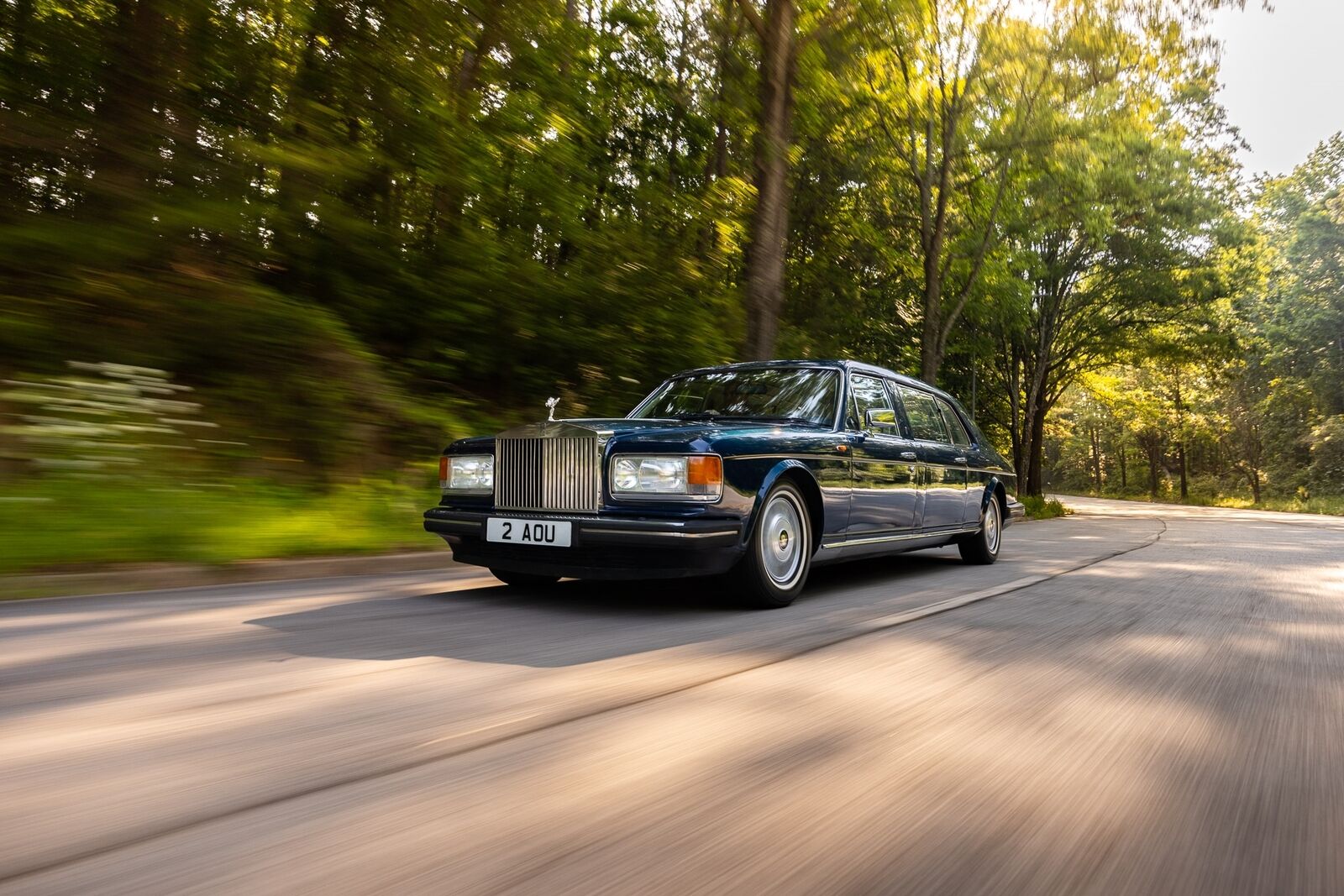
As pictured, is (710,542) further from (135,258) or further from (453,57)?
(453,57)

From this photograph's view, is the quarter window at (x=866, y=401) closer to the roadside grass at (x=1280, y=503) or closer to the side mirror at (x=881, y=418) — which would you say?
the side mirror at (x=881, y=418)

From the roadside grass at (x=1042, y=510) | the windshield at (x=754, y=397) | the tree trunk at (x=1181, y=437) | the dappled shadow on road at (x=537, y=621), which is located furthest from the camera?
the tree trunk at (x=1181, y=437)

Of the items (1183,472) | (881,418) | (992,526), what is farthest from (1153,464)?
(881,418)

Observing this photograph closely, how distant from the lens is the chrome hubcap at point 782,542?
5145 millimetres

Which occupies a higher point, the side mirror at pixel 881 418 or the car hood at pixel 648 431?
the side mirror at pixel 881 418

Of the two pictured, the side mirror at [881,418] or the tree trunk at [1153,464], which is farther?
the tree trunk at [1153,464]

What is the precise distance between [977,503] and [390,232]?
7.41 metres

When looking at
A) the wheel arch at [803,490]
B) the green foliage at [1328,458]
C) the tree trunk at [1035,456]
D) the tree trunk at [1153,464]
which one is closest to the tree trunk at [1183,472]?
the tree trunk at [1153,464]

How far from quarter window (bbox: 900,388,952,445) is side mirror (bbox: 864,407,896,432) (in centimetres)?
33

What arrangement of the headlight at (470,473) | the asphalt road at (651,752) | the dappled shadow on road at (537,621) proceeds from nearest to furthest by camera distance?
the asphalt road at (651,752) → the dappled shadow on road at (537,621) → the headlight at (470,473)

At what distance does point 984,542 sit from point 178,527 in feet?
21.0

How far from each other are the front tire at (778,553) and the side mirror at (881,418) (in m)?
1.18

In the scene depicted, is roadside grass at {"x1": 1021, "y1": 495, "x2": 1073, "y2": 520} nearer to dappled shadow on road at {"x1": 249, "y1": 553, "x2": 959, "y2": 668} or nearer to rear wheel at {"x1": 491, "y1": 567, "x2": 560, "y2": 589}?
dappled shadow on road at {"x1": 249, "y1": 553, "x2": 959, "y2": 668}

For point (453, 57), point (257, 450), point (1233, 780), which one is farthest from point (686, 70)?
point (1233, 780)
